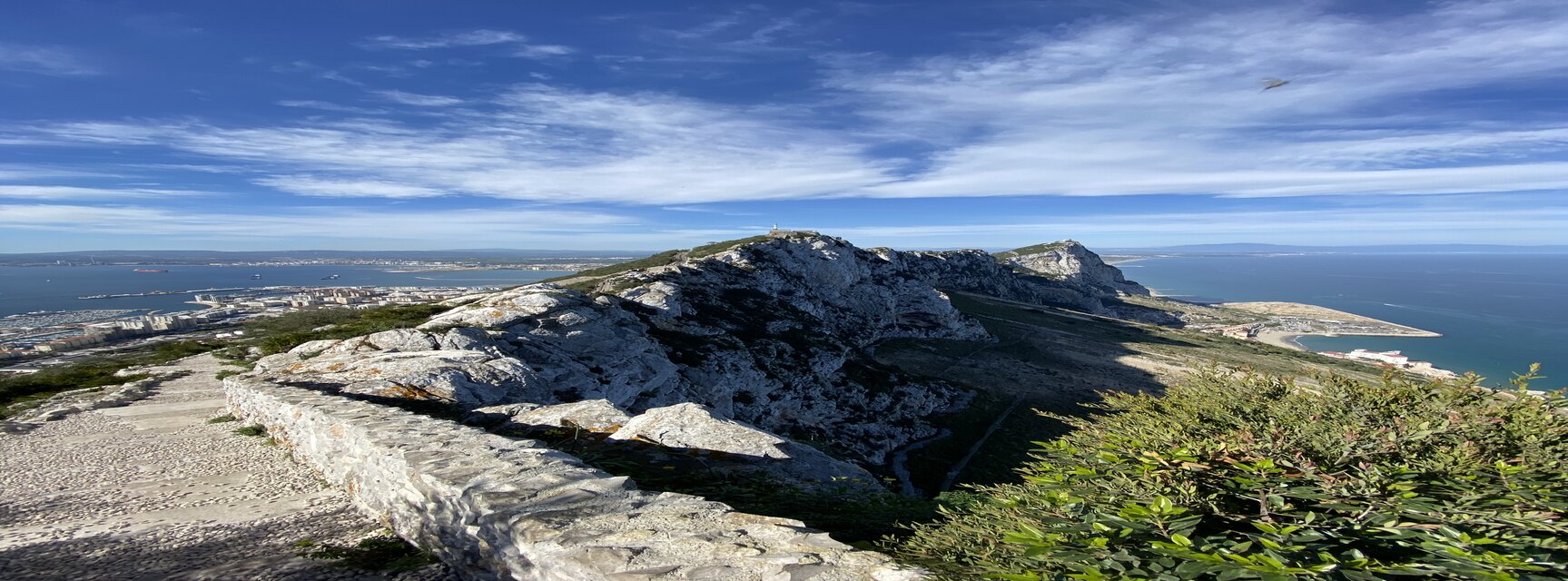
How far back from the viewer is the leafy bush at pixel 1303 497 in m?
3.07

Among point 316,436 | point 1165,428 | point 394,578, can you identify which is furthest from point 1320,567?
point 316,436

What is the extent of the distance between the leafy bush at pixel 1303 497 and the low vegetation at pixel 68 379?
27798 millimetres

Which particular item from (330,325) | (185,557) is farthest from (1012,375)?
(185,557)

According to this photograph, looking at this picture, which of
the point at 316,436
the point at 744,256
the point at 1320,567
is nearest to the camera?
the point at 1320,567

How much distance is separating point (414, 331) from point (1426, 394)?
24251 millimetres

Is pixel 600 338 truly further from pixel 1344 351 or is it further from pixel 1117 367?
pixel 1344 351

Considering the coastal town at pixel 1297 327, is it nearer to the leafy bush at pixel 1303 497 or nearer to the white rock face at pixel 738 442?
the white rock face at pixel 738 442

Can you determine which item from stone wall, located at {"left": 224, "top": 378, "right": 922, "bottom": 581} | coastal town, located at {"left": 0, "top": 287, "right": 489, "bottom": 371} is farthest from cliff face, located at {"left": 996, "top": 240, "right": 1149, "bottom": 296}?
stone wall, located at {"left": 224, "top": 378, "right": 922, "bottom": 581}

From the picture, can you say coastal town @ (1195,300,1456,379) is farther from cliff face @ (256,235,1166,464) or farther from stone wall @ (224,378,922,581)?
stone wall @ (224,378,922,581)

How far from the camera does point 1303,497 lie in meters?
3.55

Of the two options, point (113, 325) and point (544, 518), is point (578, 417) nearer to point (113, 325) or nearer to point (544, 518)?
point (544, 518)

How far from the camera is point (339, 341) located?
20.2 metres

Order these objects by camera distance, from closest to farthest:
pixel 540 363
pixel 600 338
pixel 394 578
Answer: pixel 394 578 → pixel 540 363 → pixel 600 338

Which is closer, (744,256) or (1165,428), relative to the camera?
(1165,428)
